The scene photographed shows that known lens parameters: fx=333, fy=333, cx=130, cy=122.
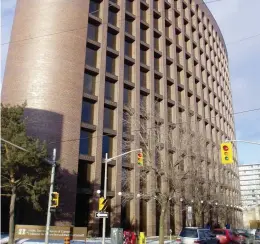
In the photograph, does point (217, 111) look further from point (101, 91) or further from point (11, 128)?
point (11, 128)

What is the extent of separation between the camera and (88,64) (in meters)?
39.5

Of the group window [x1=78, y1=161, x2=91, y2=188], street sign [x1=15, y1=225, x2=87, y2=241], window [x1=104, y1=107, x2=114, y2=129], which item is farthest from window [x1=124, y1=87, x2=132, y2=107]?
street sign [x1=15, y1=225, x2=87, y2=241]

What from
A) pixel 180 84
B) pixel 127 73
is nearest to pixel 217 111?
pixel 180 84

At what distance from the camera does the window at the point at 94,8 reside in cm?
4281

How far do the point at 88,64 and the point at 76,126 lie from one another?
8498mm

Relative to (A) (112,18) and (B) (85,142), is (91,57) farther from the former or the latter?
(B) (85,142)

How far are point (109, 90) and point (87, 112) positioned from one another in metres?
5.08

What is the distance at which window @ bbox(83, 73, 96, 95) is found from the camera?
38.7 m

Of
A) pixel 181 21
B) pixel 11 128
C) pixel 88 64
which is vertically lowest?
pixel 11 128

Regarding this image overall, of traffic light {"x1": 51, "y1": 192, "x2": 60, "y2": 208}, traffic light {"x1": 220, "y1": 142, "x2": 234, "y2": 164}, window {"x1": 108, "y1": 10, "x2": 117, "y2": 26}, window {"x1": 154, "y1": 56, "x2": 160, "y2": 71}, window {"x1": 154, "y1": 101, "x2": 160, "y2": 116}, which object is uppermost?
window {"x1": 108, "y1": 10, "x2": 117, "y2": 26}

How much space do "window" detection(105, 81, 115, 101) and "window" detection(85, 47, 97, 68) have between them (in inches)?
114

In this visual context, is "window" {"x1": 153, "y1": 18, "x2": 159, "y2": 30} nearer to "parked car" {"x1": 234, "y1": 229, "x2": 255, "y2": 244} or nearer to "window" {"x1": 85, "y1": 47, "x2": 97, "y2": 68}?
"window" {"x1": 85, "y1": 47, "x2": 97, "y2": 68}

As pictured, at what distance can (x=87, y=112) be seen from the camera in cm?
3803

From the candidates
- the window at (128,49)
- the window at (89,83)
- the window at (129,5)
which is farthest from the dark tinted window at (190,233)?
the window at (129,5)
